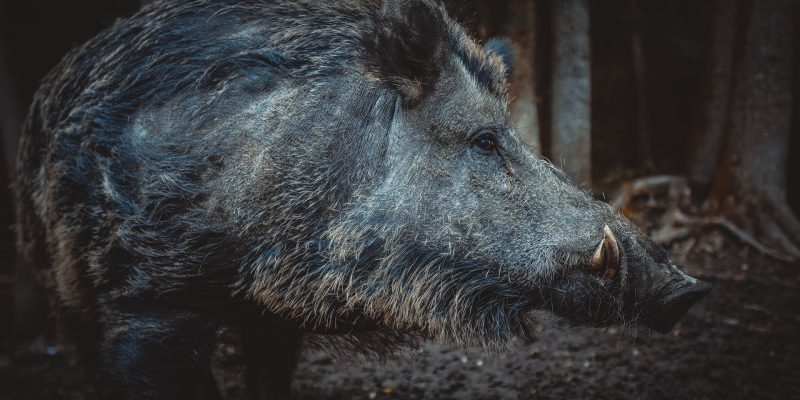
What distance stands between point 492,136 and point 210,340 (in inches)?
64.4

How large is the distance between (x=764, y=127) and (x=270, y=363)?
20.7 ft

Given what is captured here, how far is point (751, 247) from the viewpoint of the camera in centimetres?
674

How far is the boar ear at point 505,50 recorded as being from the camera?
10.9 feet

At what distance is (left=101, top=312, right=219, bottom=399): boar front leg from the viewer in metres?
2.63

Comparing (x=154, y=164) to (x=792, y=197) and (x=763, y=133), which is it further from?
(x=792, y=197)

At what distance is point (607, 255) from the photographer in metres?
2.33

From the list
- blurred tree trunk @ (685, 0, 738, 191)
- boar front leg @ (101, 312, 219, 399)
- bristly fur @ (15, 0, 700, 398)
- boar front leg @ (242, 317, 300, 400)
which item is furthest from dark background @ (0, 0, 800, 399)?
boar front leg @ (101, 312, 219, 399)

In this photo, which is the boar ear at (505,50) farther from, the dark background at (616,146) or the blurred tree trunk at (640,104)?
the blurred tree trunk at (640,104)

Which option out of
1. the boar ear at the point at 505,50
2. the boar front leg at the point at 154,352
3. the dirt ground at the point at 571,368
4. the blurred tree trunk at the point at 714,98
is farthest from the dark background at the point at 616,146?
the boar front leg at the point at 154,352

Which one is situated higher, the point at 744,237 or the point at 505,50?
the point at 505,50

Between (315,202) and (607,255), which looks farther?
(315,202)

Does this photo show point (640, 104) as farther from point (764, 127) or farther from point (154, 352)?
point (154, 352)

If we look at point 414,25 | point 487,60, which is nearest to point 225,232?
point 414,25

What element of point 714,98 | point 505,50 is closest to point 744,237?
point 714,98
